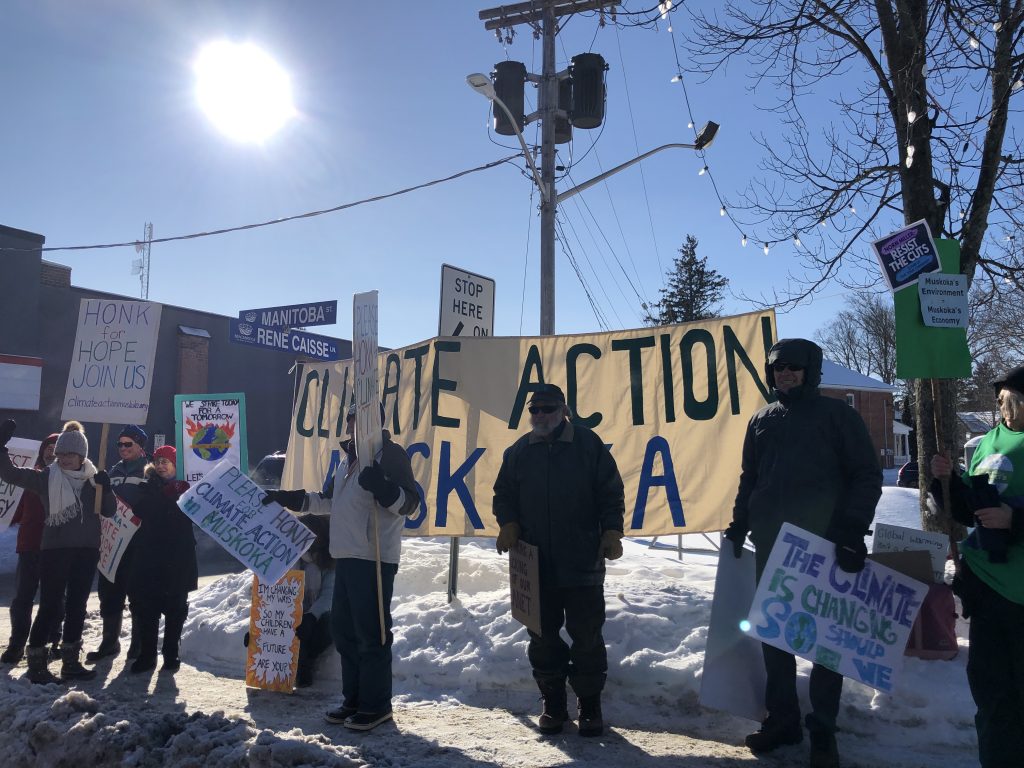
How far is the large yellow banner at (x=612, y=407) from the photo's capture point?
5.32 meters

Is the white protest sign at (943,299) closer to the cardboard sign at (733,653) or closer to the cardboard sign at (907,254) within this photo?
the cardboard sign at (907,254)

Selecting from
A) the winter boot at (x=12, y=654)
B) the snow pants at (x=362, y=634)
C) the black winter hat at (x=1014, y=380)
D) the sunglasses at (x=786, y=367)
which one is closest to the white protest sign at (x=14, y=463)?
the winter boot at (x=12, y=654)

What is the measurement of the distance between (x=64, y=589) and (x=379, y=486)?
2.97 m

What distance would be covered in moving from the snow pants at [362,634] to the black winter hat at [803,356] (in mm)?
2501

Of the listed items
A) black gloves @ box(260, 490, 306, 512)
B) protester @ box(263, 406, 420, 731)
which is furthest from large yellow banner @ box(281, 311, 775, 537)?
protester @ box(263, 406, 420, 731)

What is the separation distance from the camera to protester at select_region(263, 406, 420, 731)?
174 inches

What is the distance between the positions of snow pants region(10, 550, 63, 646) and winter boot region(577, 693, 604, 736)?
3.86m

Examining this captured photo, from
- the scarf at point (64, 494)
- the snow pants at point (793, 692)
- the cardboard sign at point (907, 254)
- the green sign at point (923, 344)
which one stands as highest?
the cardboard sign at point (907, 254)

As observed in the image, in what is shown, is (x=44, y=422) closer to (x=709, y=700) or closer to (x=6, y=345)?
(x=6, y=345)

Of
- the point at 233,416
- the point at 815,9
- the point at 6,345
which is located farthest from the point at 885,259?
the point at 6,345

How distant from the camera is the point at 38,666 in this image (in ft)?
17.7

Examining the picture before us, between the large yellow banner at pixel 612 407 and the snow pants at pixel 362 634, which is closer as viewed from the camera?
the snow pants at pixel 362 634

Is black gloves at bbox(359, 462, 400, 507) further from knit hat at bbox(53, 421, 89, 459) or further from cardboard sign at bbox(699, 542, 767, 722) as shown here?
knit hat at bbox(53, 421, 89, 459)

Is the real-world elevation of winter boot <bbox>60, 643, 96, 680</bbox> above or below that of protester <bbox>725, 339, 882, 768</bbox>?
below
